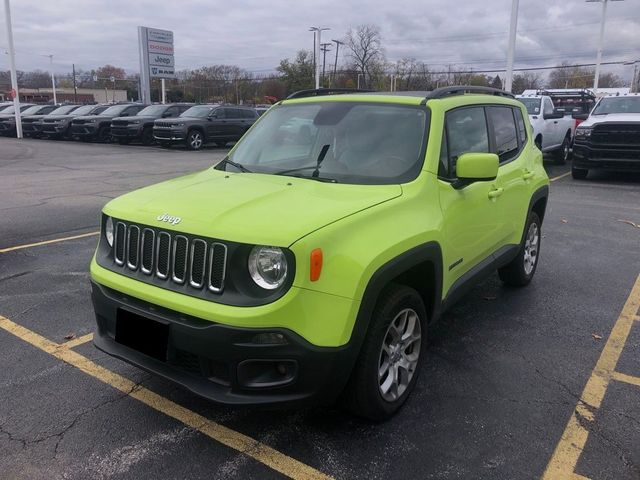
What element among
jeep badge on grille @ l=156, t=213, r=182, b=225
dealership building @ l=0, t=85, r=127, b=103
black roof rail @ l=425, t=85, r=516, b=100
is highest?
dealership building @ l=0, t=85, r=127, b=103

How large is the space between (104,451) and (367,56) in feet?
246

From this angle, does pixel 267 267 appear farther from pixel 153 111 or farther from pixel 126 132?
pixel 153 111

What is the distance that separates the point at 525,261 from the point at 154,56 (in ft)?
119

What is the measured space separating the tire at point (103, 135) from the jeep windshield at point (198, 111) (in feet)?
15.8

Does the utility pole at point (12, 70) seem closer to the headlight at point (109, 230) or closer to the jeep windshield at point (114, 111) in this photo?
the jeep windshield at point (114, 111)

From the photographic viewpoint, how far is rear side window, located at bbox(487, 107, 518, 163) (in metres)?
4.66

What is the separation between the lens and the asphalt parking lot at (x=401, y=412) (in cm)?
281

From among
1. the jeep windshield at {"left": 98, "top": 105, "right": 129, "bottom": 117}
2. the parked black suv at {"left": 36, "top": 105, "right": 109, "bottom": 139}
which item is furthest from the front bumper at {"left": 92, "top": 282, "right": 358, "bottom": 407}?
the parked black suv at {"left": 36, "top": 105, "right": 109, "bottom": 139}

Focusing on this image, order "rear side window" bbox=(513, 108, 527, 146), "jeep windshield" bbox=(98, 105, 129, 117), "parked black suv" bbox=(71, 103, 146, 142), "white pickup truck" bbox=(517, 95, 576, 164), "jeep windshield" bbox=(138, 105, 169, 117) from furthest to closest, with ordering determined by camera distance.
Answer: "jeep windshield" bbox=(98, 105, 129, 117) → "parked black suv" bbox=(71, 103, 146, 142) → "jeep windshield" bbox=(138, 105, 169, 117) → "white pickup truck" bbox=(517, 95, 576, 164) → "rear side window" bbox=(513, 108, 527, 146)

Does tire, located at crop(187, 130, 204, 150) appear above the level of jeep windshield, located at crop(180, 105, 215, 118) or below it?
below

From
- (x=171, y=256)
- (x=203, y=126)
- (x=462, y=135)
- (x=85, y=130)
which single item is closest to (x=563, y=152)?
(x=203, y=126)

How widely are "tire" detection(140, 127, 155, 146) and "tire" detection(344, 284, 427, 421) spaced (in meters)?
21.9

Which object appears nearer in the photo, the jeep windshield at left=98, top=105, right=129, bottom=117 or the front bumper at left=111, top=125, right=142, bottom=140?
the front bumper at left=111, top=125, right=142, bottom=140

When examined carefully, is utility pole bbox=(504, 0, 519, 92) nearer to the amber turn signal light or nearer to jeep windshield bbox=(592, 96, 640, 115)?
jeep windshield bbox=(592, 96, 640, 115)
